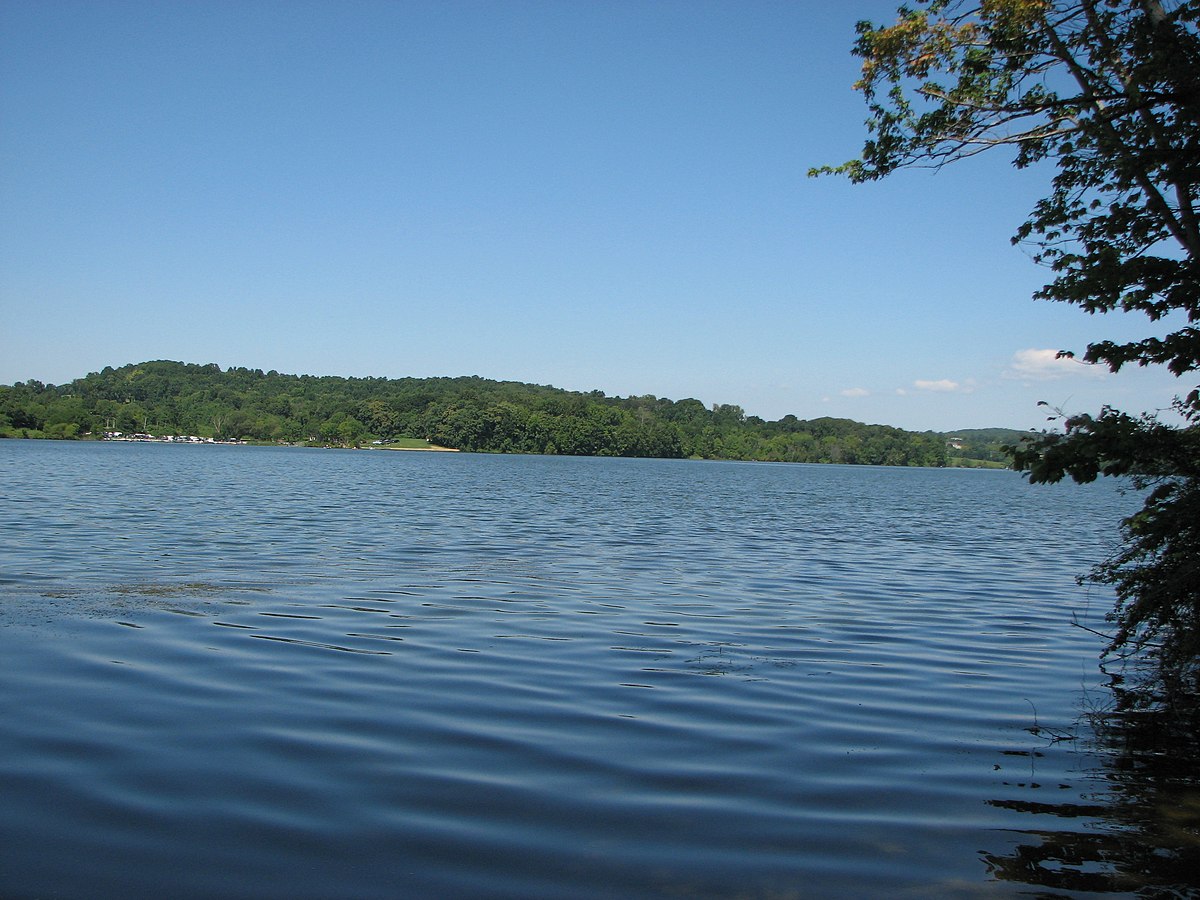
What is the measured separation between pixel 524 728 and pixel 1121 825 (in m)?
4.51

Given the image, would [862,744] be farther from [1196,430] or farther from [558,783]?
[1196,430]

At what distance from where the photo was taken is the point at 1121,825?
6.48 meters

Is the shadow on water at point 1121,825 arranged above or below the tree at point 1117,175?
below

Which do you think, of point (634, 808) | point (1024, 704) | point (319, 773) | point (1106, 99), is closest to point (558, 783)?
point (634, 808)

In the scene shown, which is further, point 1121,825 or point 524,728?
point 524,728

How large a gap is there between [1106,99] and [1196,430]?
3758mm

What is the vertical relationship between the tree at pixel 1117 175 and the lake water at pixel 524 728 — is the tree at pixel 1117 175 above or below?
above

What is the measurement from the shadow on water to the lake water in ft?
0.18

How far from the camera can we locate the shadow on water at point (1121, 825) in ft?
18.4

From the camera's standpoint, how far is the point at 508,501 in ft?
138

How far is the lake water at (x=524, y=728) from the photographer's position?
5.66m

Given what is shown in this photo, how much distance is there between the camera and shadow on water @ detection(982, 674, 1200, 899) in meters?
5.60

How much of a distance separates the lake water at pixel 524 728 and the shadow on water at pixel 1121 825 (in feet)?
0.18

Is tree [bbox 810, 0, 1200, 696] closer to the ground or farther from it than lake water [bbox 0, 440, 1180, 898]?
farther from it
